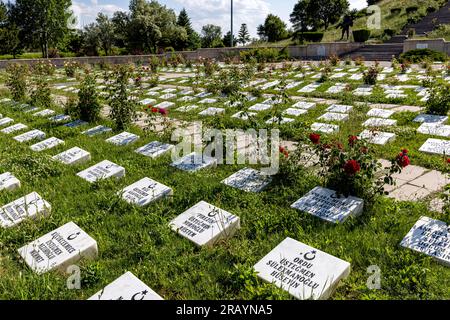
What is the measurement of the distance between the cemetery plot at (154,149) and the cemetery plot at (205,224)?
190cm

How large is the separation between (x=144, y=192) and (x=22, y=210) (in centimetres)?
132

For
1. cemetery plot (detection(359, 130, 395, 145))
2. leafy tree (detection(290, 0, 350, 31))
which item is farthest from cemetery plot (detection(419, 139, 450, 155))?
leafy tree (detection(290, 0, 350, 31))

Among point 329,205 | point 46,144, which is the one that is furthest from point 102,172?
point 329,205

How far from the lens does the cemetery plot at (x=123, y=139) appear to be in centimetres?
591

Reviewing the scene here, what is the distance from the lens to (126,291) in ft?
8.36

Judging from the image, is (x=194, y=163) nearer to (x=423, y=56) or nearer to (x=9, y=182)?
(x=9, y=182)

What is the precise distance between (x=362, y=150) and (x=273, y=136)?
5.29 ft

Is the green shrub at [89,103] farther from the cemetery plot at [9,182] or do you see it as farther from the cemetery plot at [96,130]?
the cemetery plot at [9,182]

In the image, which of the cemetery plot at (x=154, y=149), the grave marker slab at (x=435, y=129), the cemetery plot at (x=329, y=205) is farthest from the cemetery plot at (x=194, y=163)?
the grave marker slab at (x=435, y=129)

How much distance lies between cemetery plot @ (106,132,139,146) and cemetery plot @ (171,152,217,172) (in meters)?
1.36

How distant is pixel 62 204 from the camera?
395 centimetres

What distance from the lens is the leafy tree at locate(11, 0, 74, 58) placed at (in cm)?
3666
